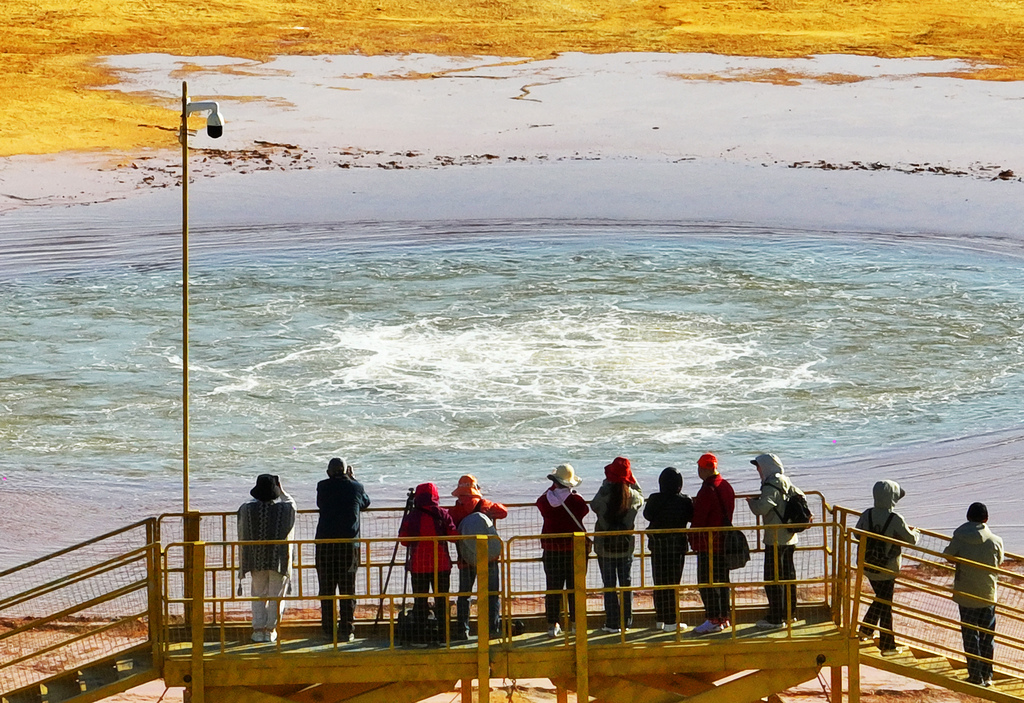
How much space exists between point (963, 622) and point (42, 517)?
373 inches

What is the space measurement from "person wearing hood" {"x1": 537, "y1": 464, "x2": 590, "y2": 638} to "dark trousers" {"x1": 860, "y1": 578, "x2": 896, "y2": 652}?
1711 millimetres

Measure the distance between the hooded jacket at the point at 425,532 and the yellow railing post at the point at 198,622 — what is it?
1094 millimetres

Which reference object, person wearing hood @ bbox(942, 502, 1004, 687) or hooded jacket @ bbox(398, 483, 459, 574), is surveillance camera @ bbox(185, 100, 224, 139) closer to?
hooded jacket @ bbox(398, 483, 459, 574)

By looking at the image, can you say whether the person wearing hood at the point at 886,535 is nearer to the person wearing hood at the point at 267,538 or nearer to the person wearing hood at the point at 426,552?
the person wearing hood at the point at 426,552

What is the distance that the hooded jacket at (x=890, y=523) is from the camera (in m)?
9.30

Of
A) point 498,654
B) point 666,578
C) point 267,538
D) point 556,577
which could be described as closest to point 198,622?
point 267,538

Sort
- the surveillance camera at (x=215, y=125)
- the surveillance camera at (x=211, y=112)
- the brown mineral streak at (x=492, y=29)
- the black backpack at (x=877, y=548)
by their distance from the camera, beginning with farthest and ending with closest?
the brown mineral streak at (x=492, y=29)
the surveillance camera at (x=215, y=125)
the surveillance camera at (x=211, y=112)
the black backpack at (x=877, y=548)

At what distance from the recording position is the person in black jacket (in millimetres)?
9336

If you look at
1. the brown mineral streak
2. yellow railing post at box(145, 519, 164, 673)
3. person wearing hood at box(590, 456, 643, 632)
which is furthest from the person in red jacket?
the brown mineral streak

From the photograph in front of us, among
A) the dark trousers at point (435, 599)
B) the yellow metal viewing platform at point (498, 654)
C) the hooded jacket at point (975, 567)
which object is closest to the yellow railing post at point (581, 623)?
the yellow metal viewing platform at point (498, 654)

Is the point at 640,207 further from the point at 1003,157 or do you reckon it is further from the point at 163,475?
the point at 163,475

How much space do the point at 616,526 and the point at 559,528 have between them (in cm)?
32

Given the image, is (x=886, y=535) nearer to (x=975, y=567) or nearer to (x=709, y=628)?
(x=975, y=567)

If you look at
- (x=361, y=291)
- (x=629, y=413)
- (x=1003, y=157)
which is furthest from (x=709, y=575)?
(x=1003, y=157)
